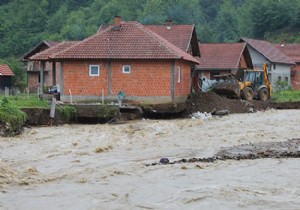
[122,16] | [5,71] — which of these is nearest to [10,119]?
[5,71]

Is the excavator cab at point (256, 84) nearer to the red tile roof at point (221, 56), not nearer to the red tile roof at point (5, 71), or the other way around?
the red tile roof at point (221, 56)

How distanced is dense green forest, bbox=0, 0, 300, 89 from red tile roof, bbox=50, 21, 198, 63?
56289 millimetres

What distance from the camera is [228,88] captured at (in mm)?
37281

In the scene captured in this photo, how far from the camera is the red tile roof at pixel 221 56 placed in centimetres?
5188

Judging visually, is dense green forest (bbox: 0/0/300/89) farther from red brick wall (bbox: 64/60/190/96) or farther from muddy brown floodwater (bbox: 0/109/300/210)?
muddy brown floodwater (bbox: 0/109/300/210)

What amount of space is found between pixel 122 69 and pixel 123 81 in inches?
25.7

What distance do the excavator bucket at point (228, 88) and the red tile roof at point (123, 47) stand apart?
4.17 metres

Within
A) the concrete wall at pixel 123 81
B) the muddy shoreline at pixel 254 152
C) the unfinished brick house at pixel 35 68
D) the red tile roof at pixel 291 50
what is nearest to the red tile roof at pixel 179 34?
the concrete wall at pixel 123 81

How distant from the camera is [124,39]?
3406 cm

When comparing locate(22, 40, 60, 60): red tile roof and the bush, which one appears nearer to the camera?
the bush

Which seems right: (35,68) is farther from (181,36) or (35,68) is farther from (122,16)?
(122,16)

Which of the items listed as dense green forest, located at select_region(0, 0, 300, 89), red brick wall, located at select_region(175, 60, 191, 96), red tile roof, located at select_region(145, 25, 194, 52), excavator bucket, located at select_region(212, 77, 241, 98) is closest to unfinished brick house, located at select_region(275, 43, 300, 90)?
dense green forest, located at select_region(0, 0, 300, 89)

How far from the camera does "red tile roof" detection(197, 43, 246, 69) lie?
2042 inches

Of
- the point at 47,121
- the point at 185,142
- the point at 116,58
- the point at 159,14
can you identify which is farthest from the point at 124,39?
the point at 159,14
